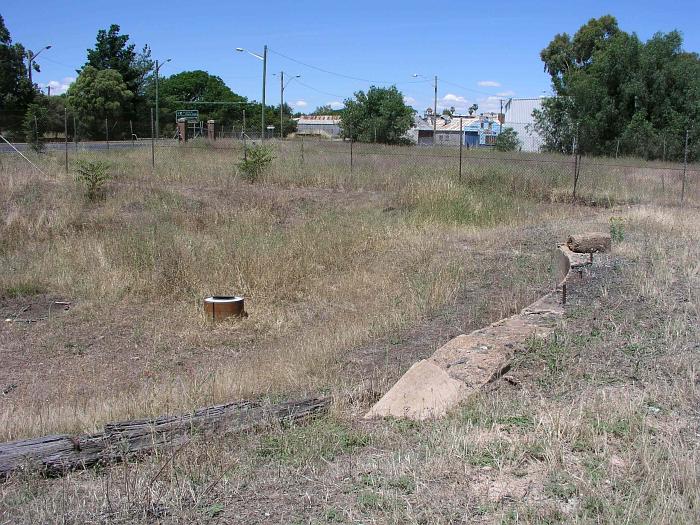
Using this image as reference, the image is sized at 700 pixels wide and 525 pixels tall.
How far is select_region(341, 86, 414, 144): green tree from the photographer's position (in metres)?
43.6

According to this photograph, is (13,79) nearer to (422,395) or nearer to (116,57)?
Result: (116,57)

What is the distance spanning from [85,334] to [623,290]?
23.3 feet

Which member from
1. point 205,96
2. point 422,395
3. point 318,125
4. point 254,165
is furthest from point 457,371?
point 205,96

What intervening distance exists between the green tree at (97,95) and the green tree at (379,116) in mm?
20803

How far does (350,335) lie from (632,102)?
2894 cm

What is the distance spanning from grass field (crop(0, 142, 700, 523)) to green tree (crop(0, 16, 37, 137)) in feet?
116

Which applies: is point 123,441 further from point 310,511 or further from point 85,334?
point 85,334

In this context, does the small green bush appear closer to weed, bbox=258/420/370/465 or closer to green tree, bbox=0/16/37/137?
weed, bbox=258/420/370/465

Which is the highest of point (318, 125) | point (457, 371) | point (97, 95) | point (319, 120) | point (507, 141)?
point (319, 120)

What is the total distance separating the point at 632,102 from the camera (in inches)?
1281

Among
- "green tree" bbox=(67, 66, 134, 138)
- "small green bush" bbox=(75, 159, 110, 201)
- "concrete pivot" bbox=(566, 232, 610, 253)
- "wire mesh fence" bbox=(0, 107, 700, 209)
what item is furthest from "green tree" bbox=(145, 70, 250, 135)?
"concrete pivot" bbox=(566, 232, 610, 253)

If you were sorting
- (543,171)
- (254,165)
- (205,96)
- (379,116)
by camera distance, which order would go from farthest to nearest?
(205,96) → (379,116) → (254,165) → (543,171)

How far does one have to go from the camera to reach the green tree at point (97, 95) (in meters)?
54.7

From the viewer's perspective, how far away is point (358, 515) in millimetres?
3260
